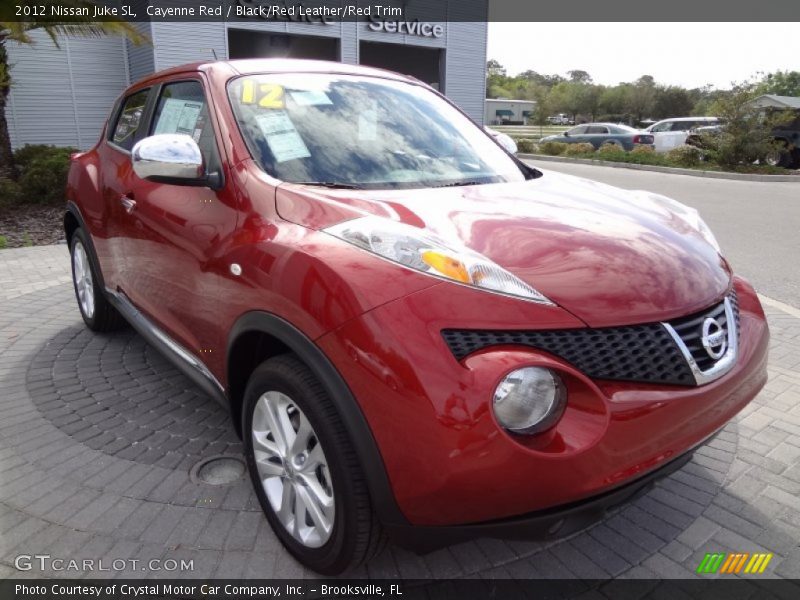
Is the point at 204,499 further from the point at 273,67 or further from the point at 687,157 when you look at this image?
the point at 687,157

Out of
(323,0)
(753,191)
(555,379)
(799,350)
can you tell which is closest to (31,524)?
(555,379)

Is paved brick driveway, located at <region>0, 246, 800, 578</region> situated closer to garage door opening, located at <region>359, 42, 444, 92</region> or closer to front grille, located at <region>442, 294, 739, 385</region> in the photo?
front grille, located at <region>442, 294, 739, 385</region>

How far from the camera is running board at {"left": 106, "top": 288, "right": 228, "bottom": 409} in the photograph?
8.73 feet

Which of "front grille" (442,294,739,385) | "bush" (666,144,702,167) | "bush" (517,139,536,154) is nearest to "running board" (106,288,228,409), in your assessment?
"front grille" (442,294,739,385)

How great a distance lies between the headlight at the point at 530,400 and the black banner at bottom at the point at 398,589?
0.80 m

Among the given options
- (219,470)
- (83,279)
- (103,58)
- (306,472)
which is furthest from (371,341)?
(103,58)

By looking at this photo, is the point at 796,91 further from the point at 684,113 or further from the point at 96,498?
the point at 96,498

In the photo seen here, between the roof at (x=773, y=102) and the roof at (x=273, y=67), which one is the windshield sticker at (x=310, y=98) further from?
the roof at (x=773, y=102)

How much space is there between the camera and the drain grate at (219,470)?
2.80 metres

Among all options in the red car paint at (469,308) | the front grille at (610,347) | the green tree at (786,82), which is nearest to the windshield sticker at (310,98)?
the red car paint at (469,308)

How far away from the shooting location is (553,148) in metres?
25.6

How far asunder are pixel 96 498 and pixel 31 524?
0.82 ft

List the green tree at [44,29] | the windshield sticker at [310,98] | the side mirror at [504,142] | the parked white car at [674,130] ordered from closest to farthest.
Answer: the windshield sticker at [310,98] < the side mirror at [504,142] < the green tree at [44,29] < the parked white car at [674,130]

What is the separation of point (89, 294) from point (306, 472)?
127 inches
